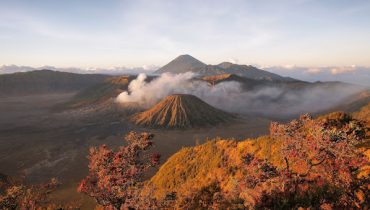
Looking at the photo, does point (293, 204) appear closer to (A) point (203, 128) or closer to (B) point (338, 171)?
(B) point (338, 171)

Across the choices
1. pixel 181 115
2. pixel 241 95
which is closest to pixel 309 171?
pixel 181 115

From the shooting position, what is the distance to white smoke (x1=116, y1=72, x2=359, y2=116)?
13588 centimetres

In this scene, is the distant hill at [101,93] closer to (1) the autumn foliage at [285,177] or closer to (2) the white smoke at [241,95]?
(2) the white smoke at [241,95]

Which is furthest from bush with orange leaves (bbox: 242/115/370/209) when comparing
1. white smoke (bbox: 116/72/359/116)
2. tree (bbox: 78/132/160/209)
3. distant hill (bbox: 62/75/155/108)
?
distant hill (bbox: 62/75/155/108)

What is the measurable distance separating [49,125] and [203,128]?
5117 cm

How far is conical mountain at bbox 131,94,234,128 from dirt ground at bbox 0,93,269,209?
15.4ft

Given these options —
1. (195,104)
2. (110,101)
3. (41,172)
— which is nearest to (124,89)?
(110,101)

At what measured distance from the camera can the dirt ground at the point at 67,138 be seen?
5197 centimetres

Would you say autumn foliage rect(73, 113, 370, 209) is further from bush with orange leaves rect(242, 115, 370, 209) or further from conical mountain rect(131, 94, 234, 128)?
conical mountain rect(131, 94, 234, 128)

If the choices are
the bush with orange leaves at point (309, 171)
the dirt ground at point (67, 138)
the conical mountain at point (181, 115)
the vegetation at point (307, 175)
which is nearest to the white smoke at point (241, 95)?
the conical mountain at point (181, 115)

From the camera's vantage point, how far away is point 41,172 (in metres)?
52.1

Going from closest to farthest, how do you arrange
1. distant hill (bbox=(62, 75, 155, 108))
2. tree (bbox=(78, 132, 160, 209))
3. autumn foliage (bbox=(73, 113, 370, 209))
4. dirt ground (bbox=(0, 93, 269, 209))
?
1. autumn foliage (bbox=(73, 113, 370, 209))
2. tree (bbox=(78, 132, 160, 209))
3. dirt ground (bbox=(0, 93, 269, 209))
4. distant hill (bbox=(62, 75, 155, 108))

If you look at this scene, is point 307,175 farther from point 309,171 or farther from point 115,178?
point 115,178

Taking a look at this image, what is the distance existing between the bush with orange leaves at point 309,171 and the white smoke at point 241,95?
11306 cm
